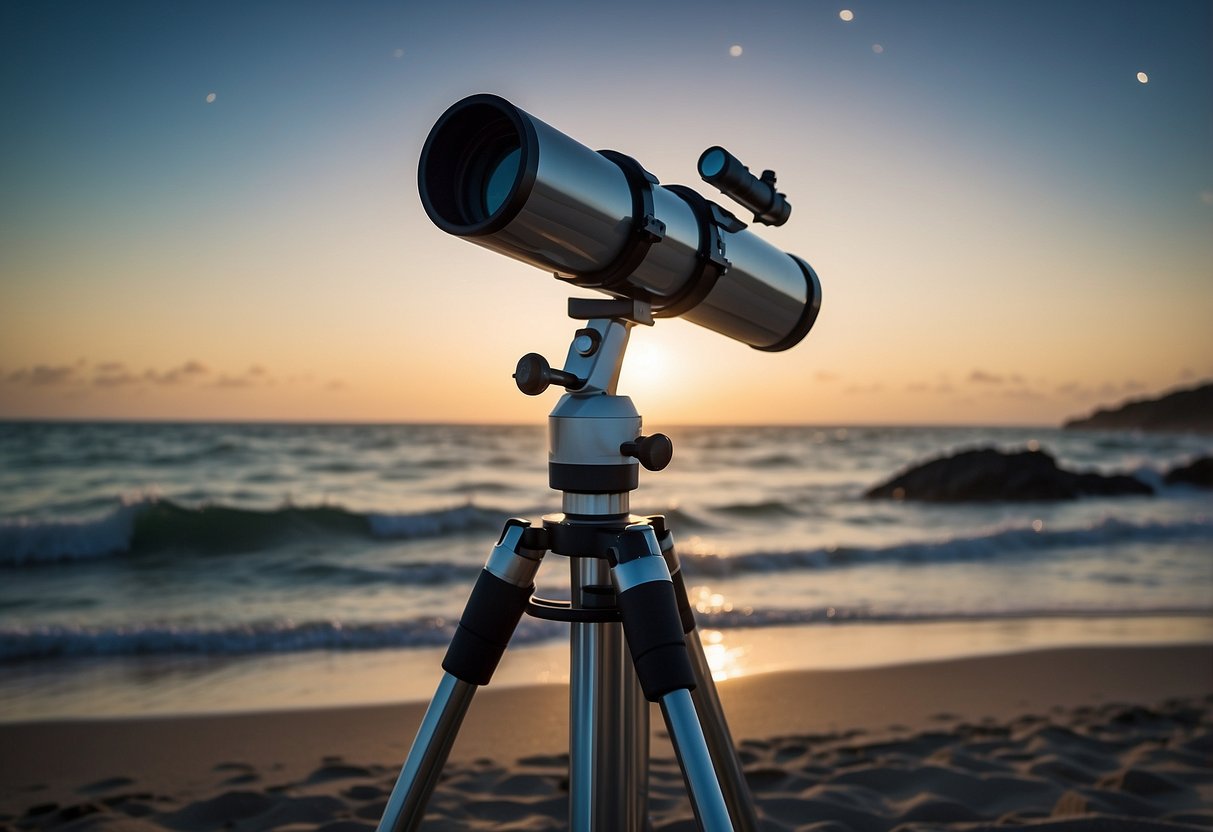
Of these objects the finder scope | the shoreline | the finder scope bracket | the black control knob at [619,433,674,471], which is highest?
the finder scope

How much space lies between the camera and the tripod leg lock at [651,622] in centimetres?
104

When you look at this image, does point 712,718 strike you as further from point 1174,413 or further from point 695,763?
point 1174,413

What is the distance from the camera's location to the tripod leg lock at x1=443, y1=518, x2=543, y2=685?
1207 millimetres

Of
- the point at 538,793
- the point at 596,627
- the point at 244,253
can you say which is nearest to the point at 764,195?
the point at 596,627

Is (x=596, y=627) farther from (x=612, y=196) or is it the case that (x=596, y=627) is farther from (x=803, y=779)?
(x=803, y=779)

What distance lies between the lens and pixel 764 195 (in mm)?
1586

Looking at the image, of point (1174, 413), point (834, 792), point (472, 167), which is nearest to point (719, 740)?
point (472, 167)

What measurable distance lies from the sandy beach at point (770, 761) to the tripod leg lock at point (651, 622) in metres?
1.52

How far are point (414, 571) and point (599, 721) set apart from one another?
244 inches

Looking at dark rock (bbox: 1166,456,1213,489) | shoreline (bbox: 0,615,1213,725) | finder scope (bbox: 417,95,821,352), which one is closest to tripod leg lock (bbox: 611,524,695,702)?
finder scope (bbox: 417,95,821,352)

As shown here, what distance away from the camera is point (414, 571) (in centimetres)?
712

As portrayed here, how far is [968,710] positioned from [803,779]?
1.15 meters

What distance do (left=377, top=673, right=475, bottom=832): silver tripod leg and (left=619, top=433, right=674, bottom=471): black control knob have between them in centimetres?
41

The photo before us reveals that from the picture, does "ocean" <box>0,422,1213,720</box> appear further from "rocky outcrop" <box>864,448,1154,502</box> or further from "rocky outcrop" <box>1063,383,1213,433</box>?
"rocky outcrop" <box>1063,383,1213,433</box>
